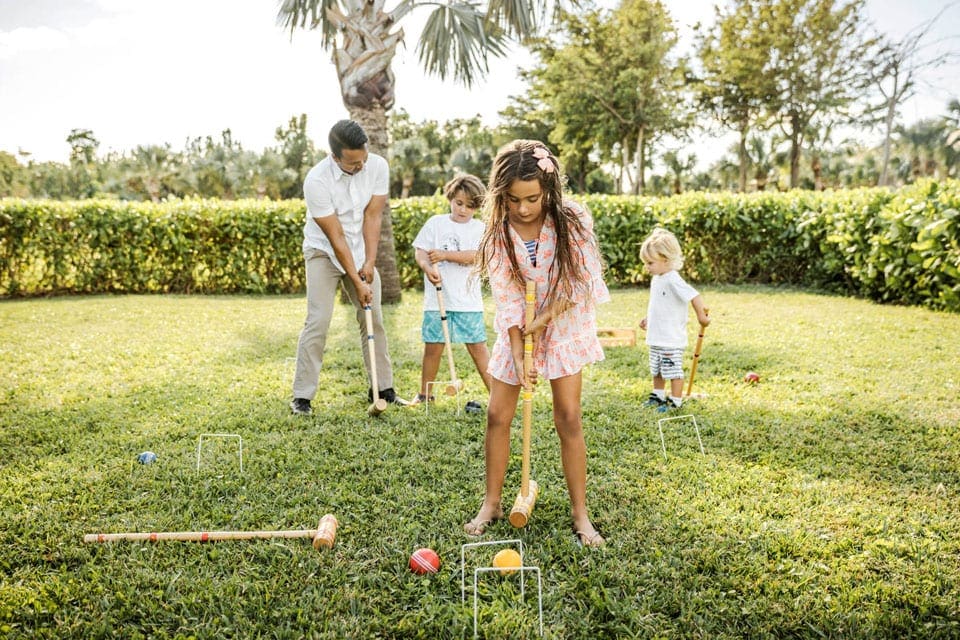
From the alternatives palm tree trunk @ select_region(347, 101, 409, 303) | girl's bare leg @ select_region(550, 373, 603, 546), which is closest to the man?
girl's bare leg @ select_region(550, 373, 603, 546)

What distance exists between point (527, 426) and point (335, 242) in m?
2.31

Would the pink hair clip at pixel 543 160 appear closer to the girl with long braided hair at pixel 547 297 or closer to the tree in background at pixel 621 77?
the girl with long braided hair at pixel 547 297

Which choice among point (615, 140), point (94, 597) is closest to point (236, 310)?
point (94, 597)

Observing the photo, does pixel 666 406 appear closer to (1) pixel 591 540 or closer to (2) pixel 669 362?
(2) pixel 669 362

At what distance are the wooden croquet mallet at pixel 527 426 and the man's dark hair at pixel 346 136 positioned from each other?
215 cm

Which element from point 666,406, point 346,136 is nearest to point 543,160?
point 346,136

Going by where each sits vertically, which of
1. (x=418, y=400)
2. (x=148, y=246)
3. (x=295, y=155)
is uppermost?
(x=295, y=155)

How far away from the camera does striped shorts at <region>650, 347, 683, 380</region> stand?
4871mm

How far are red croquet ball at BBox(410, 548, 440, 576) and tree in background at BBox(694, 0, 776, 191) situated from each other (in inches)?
1151

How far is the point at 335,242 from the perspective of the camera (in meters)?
4.60

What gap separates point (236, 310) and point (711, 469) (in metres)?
8.19

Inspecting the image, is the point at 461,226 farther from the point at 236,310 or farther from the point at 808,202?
the point at 808,202

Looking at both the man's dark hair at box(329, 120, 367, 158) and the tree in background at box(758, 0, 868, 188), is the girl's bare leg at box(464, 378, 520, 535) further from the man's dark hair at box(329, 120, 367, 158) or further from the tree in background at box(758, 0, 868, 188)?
the tree in background at box(758, 0, 868, 188)

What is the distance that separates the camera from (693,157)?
160 ft
